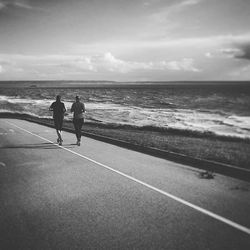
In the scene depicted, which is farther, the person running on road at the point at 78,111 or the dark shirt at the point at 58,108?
the dark shirt at the point at 58,108

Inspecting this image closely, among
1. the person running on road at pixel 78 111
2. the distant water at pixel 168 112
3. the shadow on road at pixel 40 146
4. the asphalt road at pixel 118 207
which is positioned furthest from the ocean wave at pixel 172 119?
the asphalt road at pixel 118 207

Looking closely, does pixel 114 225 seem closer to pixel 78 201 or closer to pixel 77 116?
pixel 78 201

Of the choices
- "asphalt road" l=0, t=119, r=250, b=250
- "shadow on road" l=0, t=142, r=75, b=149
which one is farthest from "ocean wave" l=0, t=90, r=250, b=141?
"asphalt road" l=0, t=119, r=250, b=250

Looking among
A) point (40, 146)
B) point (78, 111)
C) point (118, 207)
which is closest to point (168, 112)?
point (78, 111)

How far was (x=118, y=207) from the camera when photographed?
5465 millimetres

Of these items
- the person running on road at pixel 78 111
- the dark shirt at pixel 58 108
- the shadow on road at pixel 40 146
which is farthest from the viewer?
the dark shirt at pixel 58 108

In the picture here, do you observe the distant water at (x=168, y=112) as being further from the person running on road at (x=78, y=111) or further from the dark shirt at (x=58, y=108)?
the dark shirt at (x=58, y=108)

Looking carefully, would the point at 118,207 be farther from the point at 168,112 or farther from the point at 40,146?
the point at 168,112

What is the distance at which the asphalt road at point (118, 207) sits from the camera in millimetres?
4168

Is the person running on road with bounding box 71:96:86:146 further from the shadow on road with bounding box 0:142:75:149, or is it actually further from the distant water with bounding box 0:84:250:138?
the distant water with bounding box 0:84:250:138

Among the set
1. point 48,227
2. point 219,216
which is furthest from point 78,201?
point 219,216

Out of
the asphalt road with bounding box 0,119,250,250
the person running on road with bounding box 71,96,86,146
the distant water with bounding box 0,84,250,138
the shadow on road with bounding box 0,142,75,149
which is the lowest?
the distant water with bounding box 0,84,250,138

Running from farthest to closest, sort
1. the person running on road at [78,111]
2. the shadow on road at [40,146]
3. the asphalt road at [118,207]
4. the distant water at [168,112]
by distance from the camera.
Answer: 1. the distant water at [168,112]
2. the person running on road at [78,111]
3. the shadow on road at [40,146]
4. the asphalt road at [118,207]

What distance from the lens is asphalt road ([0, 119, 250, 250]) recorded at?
4.17 m
